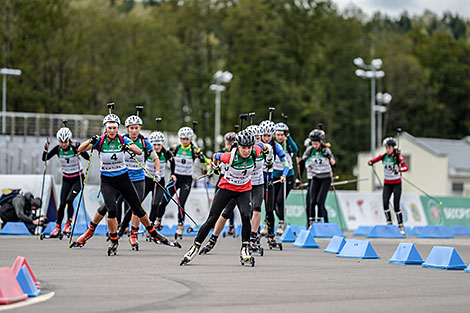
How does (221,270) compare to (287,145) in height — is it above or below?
below

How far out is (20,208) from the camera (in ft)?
69.8

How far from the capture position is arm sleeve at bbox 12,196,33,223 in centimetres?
2106

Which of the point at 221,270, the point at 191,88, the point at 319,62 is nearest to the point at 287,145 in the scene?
the point at 221,270

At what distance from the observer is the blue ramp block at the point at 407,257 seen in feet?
45.1

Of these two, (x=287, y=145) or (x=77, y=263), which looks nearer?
(x=77, y=263)

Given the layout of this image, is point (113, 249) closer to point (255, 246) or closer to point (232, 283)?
point (255, 246)

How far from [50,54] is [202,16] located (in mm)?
12618

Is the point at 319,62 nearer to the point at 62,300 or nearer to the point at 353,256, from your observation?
the point at 353,256

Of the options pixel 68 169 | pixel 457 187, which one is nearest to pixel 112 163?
pixel 68 169

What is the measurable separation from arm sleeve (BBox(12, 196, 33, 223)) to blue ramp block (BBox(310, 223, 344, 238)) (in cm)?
722

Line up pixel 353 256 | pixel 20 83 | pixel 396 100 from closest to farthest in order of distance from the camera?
pixel 353 256
pixel 20 83
pixel 396 100

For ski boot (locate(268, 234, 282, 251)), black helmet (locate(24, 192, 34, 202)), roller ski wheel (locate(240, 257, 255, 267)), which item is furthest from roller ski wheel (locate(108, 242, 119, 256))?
black helmet (locate(24, 192, 34, 202))

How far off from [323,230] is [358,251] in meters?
5.75

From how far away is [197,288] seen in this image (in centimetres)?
962
